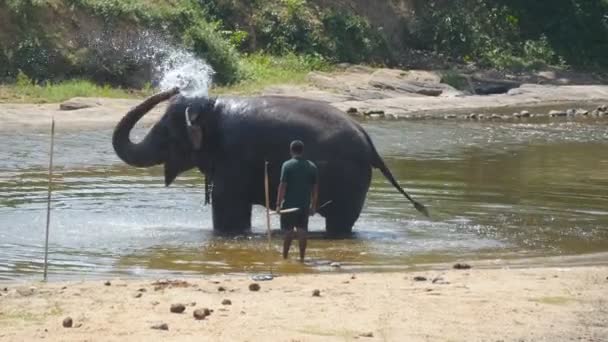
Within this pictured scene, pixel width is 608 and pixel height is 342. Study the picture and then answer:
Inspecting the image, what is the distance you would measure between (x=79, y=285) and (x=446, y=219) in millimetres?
6340

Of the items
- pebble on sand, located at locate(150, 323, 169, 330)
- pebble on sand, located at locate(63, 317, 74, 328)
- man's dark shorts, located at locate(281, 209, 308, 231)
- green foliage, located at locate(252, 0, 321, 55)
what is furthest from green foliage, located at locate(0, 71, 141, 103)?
pebble on sand, located at locate(150, 323, 169, 330)

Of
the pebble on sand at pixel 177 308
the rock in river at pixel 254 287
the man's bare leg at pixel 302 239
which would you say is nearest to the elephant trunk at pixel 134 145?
the man's bare leg at pixel 302 239

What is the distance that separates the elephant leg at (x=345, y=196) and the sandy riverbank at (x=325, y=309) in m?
3.24

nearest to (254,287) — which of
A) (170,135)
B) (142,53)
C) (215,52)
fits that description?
(170,135)

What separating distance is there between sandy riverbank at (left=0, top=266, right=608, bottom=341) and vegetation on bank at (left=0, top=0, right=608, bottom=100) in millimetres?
18217

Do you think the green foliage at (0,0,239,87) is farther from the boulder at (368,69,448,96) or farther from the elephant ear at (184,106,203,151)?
the elephant ear at (184,106,203,151)

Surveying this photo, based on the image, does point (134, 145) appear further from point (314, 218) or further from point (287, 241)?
point (287, 241)

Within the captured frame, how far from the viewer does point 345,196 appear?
14773mm

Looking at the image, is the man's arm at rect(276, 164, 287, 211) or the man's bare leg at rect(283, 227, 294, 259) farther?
the man's bare leg at rect(283, 227, 294, 259)

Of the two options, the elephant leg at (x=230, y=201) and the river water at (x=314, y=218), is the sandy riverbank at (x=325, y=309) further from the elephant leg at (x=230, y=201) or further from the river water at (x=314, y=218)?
the elephant leg at (x=230, y=201)

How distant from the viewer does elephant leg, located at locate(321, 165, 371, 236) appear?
578 inches

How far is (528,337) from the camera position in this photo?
9.17 meters

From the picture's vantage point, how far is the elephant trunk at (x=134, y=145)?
593 inches

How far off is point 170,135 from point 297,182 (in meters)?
2.68
